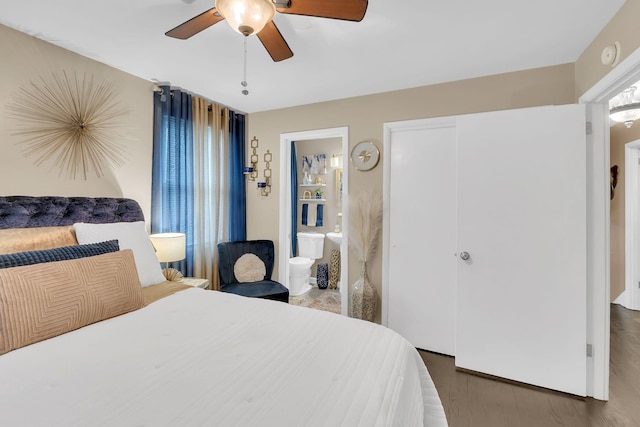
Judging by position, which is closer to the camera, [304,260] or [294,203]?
[304,260]

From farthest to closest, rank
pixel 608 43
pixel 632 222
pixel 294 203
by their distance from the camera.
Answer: pixel 294 203 → pixel 632 222 → pixel 608 43

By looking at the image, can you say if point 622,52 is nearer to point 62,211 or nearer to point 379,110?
point 379,110

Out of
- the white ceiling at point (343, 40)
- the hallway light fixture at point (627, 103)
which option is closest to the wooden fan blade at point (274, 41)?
the white ceiling at point (343, 40)

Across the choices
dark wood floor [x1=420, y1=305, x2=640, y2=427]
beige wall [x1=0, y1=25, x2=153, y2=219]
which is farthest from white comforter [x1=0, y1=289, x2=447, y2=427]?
beige wall [x1=0, y1=25, x2=153, y2=219]

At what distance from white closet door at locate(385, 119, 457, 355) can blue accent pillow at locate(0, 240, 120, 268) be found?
2250 mm

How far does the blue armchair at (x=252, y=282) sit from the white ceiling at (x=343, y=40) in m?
1.63

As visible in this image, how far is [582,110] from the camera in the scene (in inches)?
77.5

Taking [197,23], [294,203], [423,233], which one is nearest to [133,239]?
[197,23]

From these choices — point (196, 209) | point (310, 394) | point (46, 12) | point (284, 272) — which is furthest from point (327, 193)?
point (310, 394)

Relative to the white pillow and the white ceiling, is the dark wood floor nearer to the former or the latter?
the white pillow

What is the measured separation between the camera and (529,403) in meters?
1.96

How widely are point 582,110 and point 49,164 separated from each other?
12.2 ft

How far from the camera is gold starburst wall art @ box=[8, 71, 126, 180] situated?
1918 millimetres

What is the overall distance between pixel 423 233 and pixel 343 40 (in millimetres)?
1739
